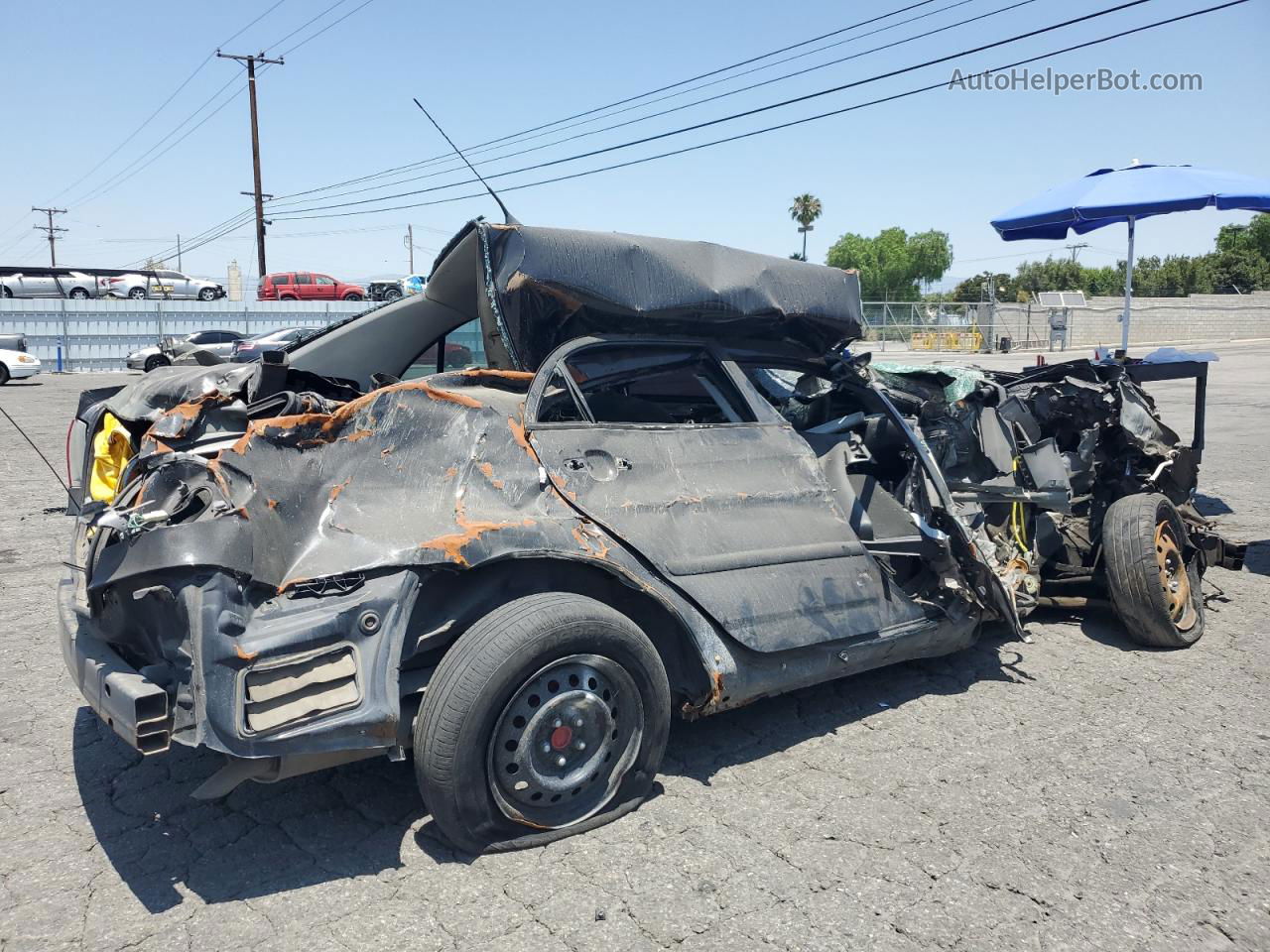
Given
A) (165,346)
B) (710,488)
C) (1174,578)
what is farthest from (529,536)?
(165,346)

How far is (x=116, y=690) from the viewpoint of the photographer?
2.74 meters

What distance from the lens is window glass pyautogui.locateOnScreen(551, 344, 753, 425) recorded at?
149 inches

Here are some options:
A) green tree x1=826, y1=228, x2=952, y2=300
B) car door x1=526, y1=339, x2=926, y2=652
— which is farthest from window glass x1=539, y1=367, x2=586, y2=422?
green tree x1=826, y1=228, x2=952, y2=300

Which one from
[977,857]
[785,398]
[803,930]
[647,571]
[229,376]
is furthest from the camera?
[785,398]

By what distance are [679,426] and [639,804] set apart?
1.43m

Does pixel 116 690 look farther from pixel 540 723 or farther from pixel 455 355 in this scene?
pixel 455 355

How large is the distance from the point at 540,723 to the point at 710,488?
45.3 inches

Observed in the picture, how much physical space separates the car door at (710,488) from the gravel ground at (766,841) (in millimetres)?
589

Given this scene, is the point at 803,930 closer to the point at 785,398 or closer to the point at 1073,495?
the point at 785,398

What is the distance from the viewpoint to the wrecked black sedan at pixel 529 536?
108 inches

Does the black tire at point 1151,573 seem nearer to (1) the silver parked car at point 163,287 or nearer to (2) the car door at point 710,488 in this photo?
(2) the car door at point 710,488

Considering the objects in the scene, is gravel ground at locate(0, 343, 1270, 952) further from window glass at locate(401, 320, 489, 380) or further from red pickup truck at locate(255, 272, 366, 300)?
red pickup truck at locate(255, 272, 366, 300)

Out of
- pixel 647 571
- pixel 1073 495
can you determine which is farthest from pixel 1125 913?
pixel 1073 495

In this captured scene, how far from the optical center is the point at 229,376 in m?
4.07
